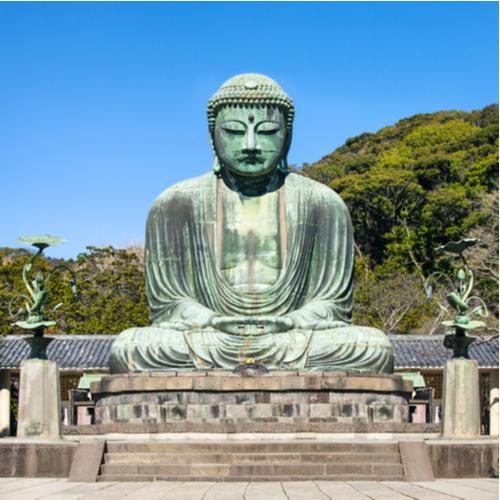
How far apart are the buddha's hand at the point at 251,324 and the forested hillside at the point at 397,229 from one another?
14.8 meters

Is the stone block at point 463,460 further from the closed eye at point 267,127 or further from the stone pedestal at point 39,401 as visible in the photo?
the closed eye at point 267,127

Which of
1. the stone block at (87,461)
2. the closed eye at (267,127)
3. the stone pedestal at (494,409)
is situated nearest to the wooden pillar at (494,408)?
the stone pedestal at (494,409)

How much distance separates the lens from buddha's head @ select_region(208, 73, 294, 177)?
51.9 ft

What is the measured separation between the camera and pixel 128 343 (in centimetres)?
1479

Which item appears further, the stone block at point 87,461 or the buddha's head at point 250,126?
the buddha's head at point 250,126

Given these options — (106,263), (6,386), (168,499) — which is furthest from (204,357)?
(106,263)

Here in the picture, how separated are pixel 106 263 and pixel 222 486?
2493cm

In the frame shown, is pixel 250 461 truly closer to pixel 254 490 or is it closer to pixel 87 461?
pixel 254 490

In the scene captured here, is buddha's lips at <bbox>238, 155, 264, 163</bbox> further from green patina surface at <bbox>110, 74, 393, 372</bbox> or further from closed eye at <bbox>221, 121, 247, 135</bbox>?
closed eye at <bbox>221, 121, 247, 135</bbox>

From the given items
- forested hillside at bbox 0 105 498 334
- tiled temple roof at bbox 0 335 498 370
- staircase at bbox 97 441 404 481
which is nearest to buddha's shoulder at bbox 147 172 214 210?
staircase at bbox 97 441 404 481

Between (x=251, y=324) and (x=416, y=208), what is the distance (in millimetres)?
30049

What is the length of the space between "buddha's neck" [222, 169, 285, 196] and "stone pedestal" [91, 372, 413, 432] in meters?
3.31

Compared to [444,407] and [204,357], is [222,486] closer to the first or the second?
[444,407]

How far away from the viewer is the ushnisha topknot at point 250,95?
1590 centimetres
